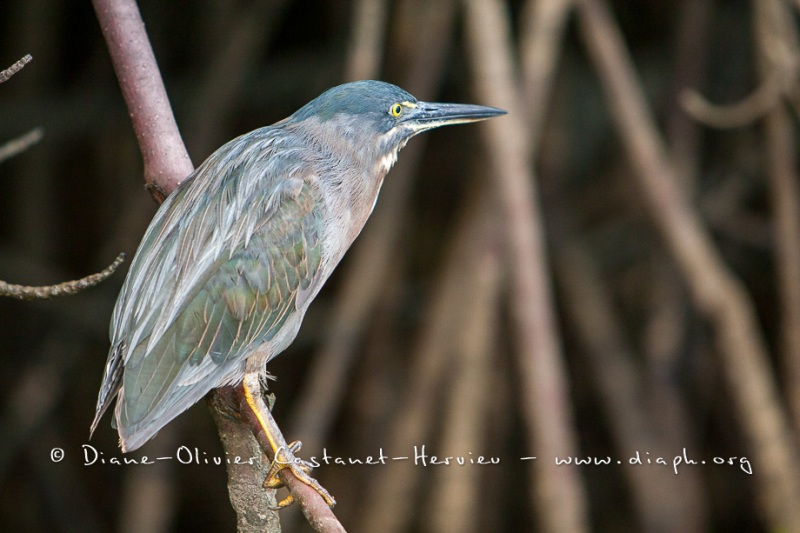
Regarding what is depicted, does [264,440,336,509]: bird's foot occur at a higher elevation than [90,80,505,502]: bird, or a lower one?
lower

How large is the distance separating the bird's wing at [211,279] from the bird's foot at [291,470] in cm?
22

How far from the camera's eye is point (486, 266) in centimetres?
320

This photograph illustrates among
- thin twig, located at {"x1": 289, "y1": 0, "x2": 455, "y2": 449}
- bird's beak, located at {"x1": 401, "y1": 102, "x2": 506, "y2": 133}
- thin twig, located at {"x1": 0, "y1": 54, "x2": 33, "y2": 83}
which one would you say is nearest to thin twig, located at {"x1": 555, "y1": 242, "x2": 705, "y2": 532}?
thin twig, located at {"x1": 289, "y1": 0, "x2": 455, "y2": 449}

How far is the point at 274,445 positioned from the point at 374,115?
0.89 metres

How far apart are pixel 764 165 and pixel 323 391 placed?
1.92 metres

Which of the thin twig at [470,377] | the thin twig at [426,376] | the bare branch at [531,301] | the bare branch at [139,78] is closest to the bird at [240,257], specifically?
the bare branch at [139,78]

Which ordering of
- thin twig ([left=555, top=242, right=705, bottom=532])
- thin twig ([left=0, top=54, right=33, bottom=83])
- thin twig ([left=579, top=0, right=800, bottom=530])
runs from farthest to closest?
thin twig ([left=555, top=242, right=705, bottom=532]) < thin twig ([left=579, top=0, right=800, bottom=530]) < thin twig ([left=0, top=54, right=33, bottom=83])

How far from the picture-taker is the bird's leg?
1.77 m

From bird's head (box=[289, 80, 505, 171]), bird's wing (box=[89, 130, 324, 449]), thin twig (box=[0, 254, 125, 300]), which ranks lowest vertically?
thin twig (box=[0, 254, 125, 300])

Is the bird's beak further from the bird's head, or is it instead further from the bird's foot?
the bird's foot

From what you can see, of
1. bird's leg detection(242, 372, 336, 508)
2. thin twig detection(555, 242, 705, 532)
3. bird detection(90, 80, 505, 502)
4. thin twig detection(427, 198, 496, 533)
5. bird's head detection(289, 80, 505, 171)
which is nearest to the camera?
bird's leg detection(242, 372, 336, 508)

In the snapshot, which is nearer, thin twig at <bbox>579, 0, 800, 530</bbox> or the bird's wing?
the bird's wing

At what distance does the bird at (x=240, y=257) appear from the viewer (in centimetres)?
191

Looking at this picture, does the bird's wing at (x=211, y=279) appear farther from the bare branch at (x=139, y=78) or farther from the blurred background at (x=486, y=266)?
the blurred background at (x=486, y=266)
